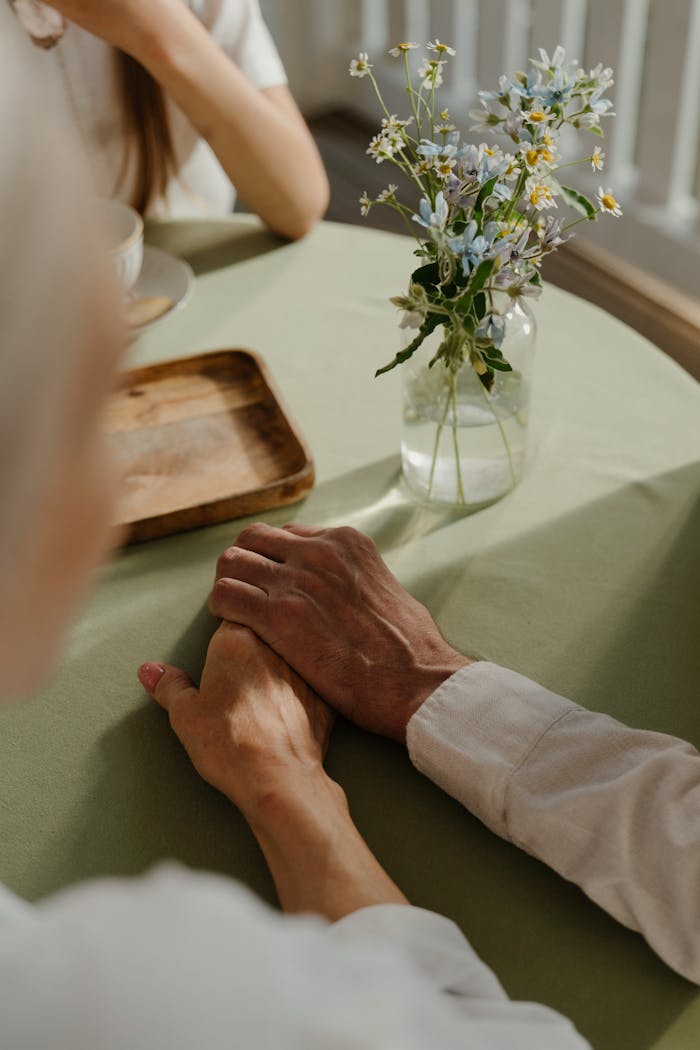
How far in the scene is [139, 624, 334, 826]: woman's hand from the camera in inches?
33.0

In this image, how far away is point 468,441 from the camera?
1.11 metres

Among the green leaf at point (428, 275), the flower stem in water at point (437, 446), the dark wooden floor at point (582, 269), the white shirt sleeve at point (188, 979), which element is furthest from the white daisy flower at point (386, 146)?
the dark wooden floor at point (582, 269)

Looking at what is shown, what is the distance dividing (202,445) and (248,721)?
425 mm

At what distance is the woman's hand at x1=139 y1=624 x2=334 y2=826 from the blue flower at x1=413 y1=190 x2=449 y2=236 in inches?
15.5

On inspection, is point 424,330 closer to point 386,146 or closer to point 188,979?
→ point 386,146

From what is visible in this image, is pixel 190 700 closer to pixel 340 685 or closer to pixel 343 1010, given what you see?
pixel 340 685

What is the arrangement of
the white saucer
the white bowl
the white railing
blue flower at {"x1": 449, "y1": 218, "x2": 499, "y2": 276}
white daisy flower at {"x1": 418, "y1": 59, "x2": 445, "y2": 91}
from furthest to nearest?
1. the white railing
2. the white saucer
3. the white bowl
4. white daisy flower at {"x1": 418, "y1": 59, "x2": 445, "y2": 91}
5. blue flower at {"x1": 449, "y1": 218, "x2": 499, "y2": 276}

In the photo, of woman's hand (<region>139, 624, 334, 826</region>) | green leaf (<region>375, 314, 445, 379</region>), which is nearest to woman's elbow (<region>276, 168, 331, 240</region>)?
green leaf (<region>375, 314, 445, 379</region>)

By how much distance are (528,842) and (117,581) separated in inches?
19.3

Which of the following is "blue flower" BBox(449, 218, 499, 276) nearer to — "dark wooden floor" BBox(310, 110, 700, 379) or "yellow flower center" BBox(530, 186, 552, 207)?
"yellow flower center" BBox(530, 186, 552, 207)

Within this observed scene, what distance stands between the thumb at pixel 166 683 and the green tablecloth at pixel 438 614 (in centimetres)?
2

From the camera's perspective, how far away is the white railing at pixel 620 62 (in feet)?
9.48

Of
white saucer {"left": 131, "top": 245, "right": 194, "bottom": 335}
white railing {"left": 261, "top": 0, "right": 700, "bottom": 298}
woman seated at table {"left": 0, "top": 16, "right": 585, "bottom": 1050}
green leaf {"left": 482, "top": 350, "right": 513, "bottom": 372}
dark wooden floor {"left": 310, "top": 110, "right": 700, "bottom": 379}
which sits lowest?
dark wooden floor {"left": 310, "top": 110, "right": 700, "bottom": 379}

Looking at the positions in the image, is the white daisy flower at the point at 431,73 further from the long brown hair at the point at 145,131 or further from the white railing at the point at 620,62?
the white railing at the point at 620,62
